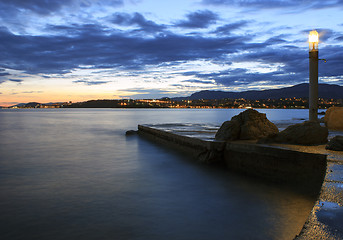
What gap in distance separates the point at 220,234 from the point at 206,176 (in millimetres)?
3935

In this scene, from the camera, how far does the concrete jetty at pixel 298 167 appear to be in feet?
9.16

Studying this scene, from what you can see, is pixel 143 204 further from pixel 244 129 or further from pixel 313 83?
pixel 313 83

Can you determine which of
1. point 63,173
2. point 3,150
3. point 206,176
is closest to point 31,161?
point 63,173

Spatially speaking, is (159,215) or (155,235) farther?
(159,215)

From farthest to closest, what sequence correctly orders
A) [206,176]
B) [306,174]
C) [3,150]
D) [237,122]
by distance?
1. [3,150]
2. [237,122]
3. [206,176]
4. [306,174]

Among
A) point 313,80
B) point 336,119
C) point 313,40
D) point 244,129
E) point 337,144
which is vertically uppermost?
point 313,40

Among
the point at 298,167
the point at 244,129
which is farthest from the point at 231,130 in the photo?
the point at 298,167

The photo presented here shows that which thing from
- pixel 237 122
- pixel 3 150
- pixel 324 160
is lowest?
pixel 3 150

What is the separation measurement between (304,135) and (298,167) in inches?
55.1

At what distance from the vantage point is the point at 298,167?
6.55 metres

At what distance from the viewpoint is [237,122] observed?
953 cm

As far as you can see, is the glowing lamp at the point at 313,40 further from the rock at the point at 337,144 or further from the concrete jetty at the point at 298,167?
the rock at the point at 337,144

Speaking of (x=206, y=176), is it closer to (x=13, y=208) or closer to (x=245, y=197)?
(x=245, y=197)

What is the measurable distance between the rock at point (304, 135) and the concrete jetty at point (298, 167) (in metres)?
0.40
